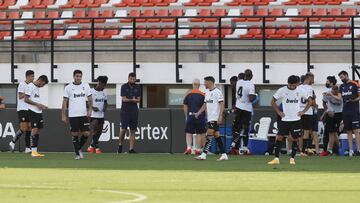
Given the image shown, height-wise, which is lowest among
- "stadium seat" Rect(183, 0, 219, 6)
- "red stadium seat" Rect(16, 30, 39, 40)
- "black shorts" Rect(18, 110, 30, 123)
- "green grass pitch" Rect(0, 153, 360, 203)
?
"green grass pitch" Rect(0, 153, 360, 203)

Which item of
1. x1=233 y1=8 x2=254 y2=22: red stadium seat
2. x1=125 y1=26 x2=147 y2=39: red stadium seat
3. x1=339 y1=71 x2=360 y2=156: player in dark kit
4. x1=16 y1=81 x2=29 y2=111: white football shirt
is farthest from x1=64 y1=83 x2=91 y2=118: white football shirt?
x1=233 y1=8 x2=254 y2=22: red stadium seat

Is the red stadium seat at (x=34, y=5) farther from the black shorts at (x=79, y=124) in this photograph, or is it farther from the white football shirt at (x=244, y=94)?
the black shorts at (x=79, y=124)

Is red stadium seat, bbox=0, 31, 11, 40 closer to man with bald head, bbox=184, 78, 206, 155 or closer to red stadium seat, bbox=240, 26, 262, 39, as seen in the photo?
red stadium seat, bbox=240, 26, 262, 39

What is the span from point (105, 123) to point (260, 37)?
6568 millimetres

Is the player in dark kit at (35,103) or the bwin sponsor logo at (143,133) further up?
the player in dark kit at (35,103)

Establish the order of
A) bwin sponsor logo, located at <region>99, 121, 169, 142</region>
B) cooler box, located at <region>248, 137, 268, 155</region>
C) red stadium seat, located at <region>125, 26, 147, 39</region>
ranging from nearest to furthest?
cooler box, located at <region>248, 137, 268, 155</region>
bwin sponsor logo, located at <region>99, 121, 169, 142</region>
red stadium seat, located at <region>125, 26, 147, 39</region>

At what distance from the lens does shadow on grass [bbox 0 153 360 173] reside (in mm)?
23219

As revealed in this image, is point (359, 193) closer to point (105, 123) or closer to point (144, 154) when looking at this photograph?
point (144, 154)

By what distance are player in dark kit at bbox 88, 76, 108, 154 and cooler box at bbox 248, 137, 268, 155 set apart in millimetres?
3877

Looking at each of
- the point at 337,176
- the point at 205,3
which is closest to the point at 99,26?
the point at 205,3

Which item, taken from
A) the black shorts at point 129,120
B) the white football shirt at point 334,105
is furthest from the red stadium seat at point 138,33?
the white football shirt at point 334,105

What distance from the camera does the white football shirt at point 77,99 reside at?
26.9 m

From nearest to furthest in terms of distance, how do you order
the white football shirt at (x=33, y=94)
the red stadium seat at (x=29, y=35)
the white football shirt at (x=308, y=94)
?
the white football shirt at (x=308, y=94)
the white football shirt at (x=33, y=94)
the red stadium seat at (x=29, y=35)

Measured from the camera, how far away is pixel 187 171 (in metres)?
22.1
